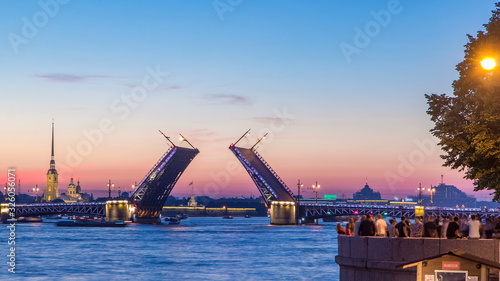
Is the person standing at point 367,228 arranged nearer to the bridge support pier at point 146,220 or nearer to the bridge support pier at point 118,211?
the bridge support pier at point 118,211

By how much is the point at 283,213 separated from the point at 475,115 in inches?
3285

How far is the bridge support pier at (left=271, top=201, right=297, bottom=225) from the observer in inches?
3971

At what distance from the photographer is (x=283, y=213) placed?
337 ft

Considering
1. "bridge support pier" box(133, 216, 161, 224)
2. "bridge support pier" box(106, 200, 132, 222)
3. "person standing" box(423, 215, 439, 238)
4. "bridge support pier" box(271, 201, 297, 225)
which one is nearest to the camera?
"person standing" box(423, 215, 439, 238)

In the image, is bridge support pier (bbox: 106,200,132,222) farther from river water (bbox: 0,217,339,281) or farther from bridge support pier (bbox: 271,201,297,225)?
river water (bbox: 0,217,339,281)

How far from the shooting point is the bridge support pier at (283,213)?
10088 cm

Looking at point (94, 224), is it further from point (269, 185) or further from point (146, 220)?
point (269, 185)

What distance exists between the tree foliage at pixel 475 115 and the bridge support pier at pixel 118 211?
8469 cm

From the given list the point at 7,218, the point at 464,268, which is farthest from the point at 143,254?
the point at 7,218

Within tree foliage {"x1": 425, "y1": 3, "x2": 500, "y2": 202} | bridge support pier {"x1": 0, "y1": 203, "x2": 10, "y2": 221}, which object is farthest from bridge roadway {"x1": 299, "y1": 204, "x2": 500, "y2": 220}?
tree foliage {"x1": 425, "y1": 3, "x2": 500, "y2": 202}

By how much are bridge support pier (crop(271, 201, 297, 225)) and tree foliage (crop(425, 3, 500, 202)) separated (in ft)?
256

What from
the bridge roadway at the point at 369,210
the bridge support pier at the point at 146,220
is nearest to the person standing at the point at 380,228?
the bridge roadway at the point at 369,210

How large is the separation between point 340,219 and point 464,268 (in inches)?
6434

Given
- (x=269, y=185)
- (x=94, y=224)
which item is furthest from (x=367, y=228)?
(x=94, y=224)
